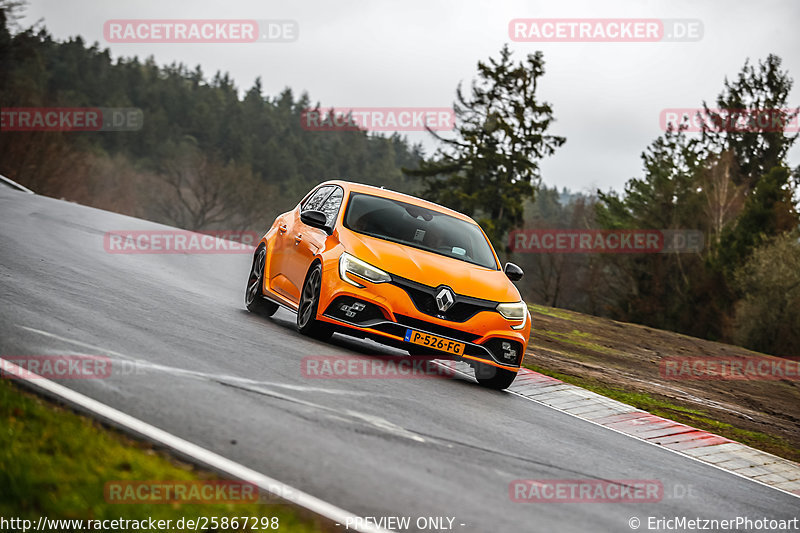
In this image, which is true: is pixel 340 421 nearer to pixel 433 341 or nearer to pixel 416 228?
pixel 433 341

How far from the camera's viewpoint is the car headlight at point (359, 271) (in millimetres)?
9742

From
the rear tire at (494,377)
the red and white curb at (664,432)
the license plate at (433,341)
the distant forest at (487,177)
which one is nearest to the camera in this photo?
the red and white curb at (664,432)

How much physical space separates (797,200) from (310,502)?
53709 millimetres

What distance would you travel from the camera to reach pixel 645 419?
34.9ft

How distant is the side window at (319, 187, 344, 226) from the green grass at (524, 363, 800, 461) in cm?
381

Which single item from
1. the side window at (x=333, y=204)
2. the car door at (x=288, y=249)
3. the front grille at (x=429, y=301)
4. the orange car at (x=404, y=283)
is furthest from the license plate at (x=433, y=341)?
the side window at (x=333, y=204)

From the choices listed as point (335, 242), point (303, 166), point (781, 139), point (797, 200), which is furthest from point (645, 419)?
point (303, 166)

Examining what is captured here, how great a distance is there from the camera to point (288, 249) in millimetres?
11836

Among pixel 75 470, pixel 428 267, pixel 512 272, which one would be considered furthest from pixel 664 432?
pixel 75 470

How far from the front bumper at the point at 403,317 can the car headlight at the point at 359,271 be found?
0.05 meters

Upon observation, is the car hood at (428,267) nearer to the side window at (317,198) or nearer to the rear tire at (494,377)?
the rear tire at (494,377)

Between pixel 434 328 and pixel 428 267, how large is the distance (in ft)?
2.38

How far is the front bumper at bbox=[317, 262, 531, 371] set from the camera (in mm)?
9648

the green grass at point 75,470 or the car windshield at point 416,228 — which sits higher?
the car windshield at point 416,228
